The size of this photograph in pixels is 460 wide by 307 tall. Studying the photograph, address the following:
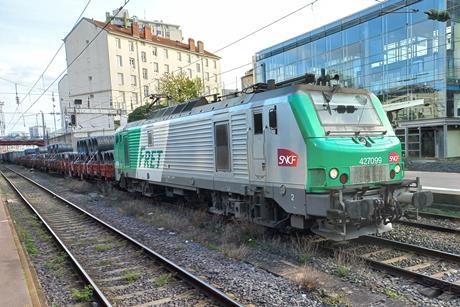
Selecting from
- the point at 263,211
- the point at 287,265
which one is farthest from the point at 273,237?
the point at 287,265

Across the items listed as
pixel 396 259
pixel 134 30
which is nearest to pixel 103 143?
pixel 396 259

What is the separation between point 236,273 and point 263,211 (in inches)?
73.3

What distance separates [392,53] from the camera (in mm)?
29562

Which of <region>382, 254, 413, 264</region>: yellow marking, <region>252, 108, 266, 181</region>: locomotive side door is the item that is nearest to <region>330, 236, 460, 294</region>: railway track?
<region>382, 254, 413, 264</region>: yellow marking

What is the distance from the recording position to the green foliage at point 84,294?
5.73 m

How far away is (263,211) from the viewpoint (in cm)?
795

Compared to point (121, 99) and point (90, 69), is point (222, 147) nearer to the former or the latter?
point (121, 99)

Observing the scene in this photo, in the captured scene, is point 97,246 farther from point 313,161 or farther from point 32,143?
point 32,143

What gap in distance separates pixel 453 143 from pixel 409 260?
79.8ft

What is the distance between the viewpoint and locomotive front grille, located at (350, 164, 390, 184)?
6.81 meters

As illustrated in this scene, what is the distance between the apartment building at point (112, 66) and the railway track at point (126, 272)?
151 feet

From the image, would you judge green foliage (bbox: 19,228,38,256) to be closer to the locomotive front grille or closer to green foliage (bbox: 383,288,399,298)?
the locomotive front grille

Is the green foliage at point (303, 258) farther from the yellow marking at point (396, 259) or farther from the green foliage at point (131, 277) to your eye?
the green foliage at point (131, 277)

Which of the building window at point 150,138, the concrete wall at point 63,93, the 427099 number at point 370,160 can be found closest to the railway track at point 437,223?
the 427099 number at point 370,160
